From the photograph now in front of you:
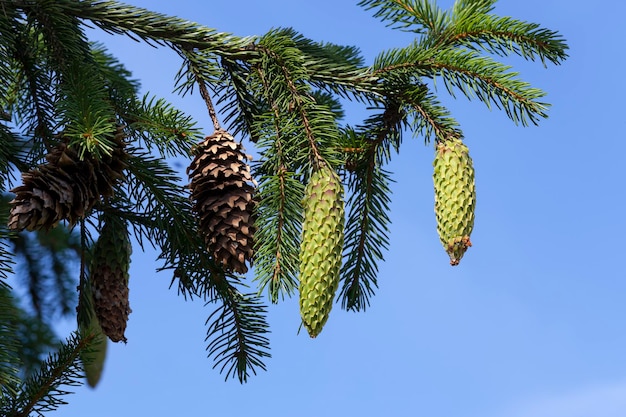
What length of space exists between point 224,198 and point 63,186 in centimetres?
48

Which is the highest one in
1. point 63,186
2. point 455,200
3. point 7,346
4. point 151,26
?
A: point 151,26

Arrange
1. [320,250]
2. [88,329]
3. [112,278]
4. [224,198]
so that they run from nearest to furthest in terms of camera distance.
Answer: [320,250]
[224,198]
[88,329]
[112,278]

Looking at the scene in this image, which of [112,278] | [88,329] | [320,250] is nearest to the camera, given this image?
[320,250]

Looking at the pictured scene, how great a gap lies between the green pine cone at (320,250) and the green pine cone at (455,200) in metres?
0.27

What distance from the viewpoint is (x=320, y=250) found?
86.0 inches

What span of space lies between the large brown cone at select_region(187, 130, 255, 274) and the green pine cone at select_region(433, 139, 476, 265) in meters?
0.56

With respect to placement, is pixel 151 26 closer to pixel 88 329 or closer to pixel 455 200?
pixel 88 329

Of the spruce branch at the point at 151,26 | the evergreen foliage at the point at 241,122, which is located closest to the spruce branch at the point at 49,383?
the evergreen foliage at the point at 241,122

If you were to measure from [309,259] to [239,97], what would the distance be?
3.17 feet

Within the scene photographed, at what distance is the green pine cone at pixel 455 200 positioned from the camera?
7.47ft

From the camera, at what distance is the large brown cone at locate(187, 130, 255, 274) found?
2498 millimetres

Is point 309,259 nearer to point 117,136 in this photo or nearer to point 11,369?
point 117,136

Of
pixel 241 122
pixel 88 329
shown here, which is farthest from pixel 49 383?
pixel 241 122

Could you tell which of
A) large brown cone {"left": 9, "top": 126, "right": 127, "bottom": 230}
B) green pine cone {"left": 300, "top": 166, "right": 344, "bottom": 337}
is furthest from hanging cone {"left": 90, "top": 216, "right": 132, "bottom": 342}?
green pine cone {"left": 300, "top": 166, "right": 344, "bottom": 337}
